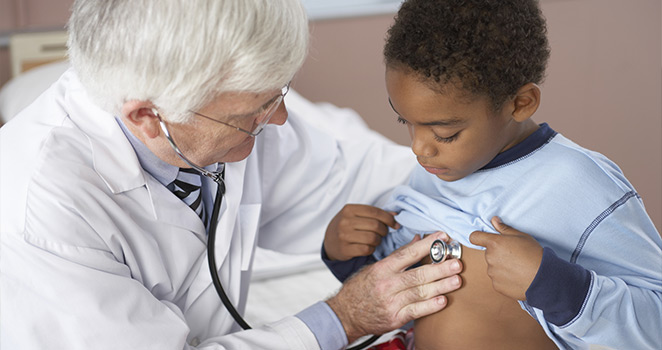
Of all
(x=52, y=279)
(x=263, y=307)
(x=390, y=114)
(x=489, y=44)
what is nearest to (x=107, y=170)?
(x=52, y=279)

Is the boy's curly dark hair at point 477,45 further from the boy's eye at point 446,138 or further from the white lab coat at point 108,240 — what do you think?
the white lab coat at point 108,240

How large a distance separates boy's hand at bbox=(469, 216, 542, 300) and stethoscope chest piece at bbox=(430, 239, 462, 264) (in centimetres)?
13

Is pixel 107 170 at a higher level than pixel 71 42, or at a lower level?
lower

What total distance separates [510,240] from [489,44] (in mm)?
309

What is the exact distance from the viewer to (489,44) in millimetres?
1017

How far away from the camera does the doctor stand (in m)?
1.01

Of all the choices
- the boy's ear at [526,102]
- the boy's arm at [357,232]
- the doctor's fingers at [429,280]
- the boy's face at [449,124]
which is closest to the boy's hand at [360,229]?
the boy's arm at [357,232]

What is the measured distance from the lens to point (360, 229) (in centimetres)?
136

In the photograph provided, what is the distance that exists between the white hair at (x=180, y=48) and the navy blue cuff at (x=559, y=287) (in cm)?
52

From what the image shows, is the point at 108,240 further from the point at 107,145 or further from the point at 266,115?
the point at 266,115

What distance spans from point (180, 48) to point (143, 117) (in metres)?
0.17

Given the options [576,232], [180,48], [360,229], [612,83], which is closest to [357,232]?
[360,229]

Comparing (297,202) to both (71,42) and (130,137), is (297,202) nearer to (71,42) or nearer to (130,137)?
(130,137)

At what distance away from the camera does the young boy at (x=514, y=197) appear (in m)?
1.02
